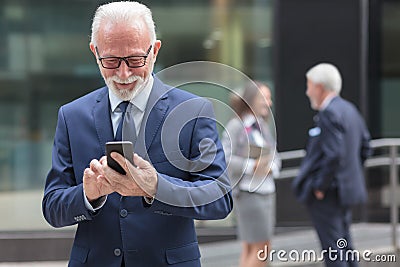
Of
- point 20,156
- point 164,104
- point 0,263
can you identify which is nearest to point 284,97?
point 20,156

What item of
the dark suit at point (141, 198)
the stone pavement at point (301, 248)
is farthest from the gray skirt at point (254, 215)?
the dark suit at point (141, 198)

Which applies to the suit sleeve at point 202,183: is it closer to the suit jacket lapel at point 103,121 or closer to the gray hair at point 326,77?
the suit jacket lapel at point 103,121

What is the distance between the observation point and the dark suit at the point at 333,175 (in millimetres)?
6344

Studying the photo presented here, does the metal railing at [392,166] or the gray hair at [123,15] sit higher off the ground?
the gray hair at [123,15]

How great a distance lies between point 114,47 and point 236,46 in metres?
7.98

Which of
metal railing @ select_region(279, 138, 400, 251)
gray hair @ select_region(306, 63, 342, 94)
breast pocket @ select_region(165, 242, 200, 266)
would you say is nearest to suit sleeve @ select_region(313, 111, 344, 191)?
gray hair @ select_region(306, 63, 342, 94)

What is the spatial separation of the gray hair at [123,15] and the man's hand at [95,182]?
1.34 ft

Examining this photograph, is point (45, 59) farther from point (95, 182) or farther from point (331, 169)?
point (95, 182)

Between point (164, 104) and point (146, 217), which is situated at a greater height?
point (164, 104)

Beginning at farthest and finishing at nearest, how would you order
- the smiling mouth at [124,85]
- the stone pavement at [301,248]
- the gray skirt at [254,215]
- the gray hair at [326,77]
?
the stone pavement at [301,248], the gray skirt at [254,215], the gray hair at [326,77], the smiling mouth at [124,85]

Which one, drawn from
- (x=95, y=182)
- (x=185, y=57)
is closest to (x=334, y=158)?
(x=95, y=182)

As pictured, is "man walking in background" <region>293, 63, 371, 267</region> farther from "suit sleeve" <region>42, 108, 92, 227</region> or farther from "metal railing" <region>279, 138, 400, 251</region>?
"suit sleeve" <region>42, 108, 92, 227</region>

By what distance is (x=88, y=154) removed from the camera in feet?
9.41

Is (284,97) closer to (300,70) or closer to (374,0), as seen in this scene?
(300,70)
